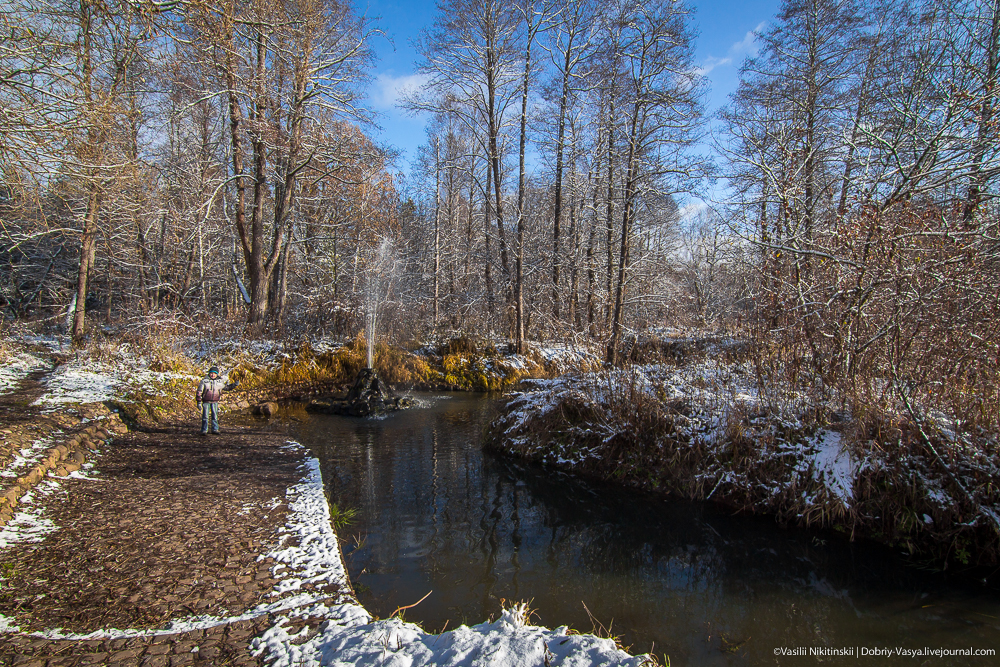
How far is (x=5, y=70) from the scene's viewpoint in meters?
4.77

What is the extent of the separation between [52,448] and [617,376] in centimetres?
821

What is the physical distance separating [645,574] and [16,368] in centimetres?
1382

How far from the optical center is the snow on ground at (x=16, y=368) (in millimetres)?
9227

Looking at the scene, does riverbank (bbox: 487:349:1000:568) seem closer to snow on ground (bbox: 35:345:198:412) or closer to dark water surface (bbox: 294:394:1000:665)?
dark water surface (bbox: 294:394:1000:665)

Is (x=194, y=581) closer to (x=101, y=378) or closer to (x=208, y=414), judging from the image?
(x=208, y=414)

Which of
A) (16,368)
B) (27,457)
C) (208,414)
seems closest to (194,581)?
(27,457)

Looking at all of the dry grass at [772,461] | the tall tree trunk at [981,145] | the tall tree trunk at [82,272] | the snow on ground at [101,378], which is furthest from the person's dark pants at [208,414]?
the tall tree trunk at [981,145]

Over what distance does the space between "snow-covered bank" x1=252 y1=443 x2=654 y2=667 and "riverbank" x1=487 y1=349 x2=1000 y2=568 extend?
4382 millimetres

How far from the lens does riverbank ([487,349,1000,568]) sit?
4.91 m

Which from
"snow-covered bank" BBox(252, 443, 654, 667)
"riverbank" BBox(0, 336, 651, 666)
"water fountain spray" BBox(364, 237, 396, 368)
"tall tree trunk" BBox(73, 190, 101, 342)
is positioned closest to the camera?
"snow-covered bank" BBox(252, 443, 654, 667)

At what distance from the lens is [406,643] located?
290 centimetres

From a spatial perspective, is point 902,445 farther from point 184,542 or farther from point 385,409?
point 385,409

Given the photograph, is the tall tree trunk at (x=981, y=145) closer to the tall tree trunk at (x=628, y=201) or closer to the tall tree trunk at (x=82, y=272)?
the tall tree trunk at (x=628, y=201)

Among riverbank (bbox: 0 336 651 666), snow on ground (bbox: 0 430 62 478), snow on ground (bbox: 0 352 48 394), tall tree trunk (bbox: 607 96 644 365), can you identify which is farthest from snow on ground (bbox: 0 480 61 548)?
tall tree trunk (bbox: 607 96 644 365)
